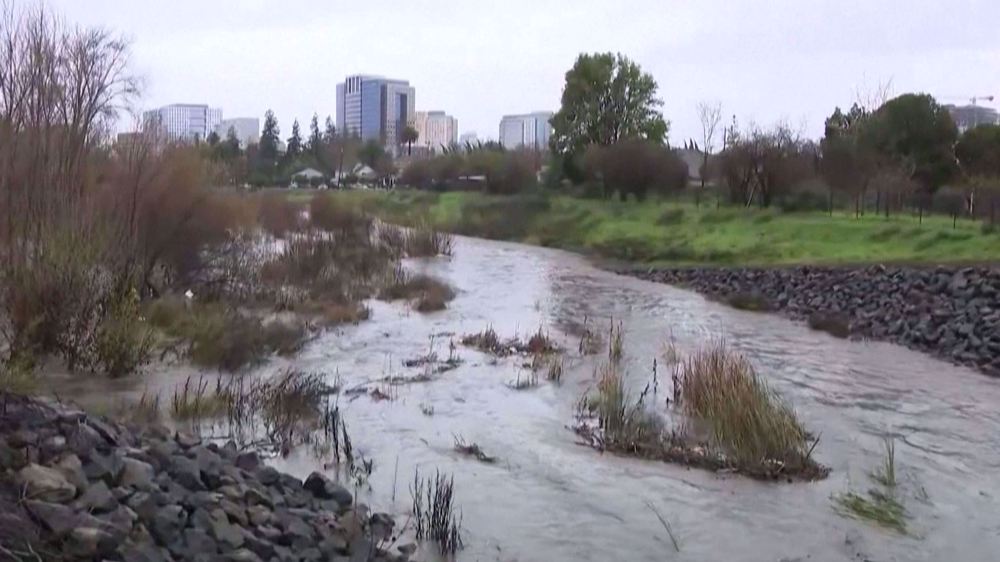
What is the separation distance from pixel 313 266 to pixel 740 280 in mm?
12002

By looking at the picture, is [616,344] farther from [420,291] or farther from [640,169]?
[640,169]

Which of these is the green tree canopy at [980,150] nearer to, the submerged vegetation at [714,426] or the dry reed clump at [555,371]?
the dry reed clump at [555,371]

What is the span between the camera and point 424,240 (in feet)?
121

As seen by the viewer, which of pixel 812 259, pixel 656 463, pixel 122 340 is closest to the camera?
pixel 656 463

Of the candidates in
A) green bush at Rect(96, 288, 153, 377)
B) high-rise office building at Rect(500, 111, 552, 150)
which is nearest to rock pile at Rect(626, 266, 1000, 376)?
green bush at Rect(96, 288, 153, 377)

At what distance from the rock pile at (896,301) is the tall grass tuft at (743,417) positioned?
26.0 feet

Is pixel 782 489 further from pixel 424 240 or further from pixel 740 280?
pixel 424 240

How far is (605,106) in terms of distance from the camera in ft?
197

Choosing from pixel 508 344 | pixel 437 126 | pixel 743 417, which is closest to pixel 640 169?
pixel 508 344

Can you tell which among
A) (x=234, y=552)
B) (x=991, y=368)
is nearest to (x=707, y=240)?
(x=991, y=368)

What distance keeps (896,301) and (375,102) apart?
14049cm

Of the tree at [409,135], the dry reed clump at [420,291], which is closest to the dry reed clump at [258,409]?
the dry reed clump at [420,291]

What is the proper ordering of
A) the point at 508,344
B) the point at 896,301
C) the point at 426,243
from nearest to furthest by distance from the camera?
the point at 508,344
the point at 896,301
the point at 426,243

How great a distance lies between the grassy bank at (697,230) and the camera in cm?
2950
